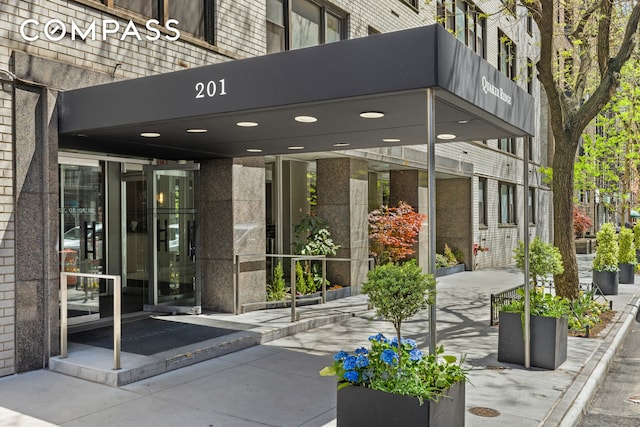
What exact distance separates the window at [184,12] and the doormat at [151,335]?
4.69 m

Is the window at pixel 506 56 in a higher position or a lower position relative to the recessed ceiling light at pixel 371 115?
higher

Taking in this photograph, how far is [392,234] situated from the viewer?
1488 cm

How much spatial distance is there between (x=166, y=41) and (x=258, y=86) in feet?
13.1

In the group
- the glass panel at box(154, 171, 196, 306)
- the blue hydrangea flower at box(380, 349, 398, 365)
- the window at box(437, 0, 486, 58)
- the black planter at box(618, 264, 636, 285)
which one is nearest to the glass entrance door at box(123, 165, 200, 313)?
the glass panel at box(154, 171, 196, 306)

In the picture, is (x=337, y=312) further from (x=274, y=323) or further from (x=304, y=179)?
(x=304, y=179)

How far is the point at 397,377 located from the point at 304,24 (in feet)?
31.8

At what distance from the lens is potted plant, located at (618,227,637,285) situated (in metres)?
16.7

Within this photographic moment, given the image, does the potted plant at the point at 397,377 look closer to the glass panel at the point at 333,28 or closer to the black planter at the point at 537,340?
the black planter at the point at 537,340

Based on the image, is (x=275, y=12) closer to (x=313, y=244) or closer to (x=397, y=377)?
(x=313, y=244)

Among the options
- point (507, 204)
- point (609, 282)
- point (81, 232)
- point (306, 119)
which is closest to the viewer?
point (306, 119)

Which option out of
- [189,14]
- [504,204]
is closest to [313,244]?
[189,14]

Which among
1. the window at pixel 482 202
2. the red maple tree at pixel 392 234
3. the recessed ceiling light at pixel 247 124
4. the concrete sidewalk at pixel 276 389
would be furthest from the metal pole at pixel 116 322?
the window at pixel 482 202

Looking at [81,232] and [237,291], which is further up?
[81,232]

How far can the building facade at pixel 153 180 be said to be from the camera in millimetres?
6691
